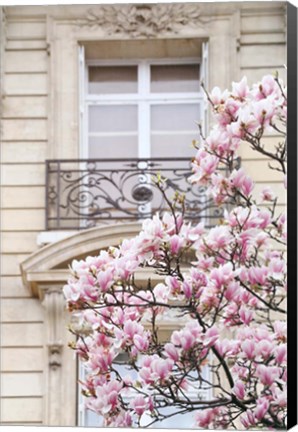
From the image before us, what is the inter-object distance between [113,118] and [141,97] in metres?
0.12

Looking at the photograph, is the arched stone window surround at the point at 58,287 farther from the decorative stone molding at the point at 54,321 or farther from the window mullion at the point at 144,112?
the window mullion at the point at 144,112

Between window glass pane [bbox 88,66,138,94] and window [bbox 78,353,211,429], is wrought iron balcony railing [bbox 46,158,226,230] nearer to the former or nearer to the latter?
window glass pane [bbox 88,66,138,94]

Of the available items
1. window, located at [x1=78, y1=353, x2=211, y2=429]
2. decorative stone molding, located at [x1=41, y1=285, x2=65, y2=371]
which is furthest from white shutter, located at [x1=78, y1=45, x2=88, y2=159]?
window, located at [x1=78, y1=353, x2=211, y2=429]

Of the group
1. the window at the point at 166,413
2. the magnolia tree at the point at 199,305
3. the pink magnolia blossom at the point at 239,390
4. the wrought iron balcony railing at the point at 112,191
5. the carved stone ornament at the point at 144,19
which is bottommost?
the window at the point at 166,413

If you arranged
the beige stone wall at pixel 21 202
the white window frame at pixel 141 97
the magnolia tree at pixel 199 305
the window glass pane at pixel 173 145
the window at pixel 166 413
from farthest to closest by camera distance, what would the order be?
the white window frame at pixel 141 97
the window glass pane at pixel 173 145
the beige stone wall at pixel 21 202
the window at pixel 166 413
the magnolia tree at pixel 199 305

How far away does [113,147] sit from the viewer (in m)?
4.33

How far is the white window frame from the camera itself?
4348 millimetres

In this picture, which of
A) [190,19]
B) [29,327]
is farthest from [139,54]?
[29,327]

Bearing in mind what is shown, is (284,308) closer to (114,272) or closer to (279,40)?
(114,272)

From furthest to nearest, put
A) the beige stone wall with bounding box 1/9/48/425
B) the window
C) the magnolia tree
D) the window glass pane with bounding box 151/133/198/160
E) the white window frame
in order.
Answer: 1. the white window frame
2. the window glass pane with bounding box 151/133/198/160
3. the beige stone wall with bounding box 1/9/48/425
4. the window
5. the magnolia tree

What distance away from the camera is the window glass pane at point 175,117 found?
14.1 ft

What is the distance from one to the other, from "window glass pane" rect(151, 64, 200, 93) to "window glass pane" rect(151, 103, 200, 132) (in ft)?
0.23

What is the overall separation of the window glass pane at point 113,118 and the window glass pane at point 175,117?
0.07 m

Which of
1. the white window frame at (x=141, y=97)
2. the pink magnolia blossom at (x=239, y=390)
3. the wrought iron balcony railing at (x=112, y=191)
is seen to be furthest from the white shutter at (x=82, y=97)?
the pink magnolia blossom at (x=239, y=390)
